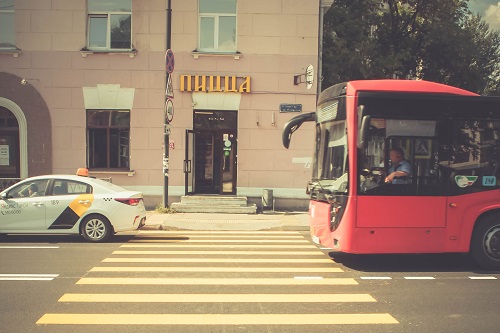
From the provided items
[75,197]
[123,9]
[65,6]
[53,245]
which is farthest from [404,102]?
[65,6]

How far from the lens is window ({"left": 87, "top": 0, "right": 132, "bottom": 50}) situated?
48.3ft

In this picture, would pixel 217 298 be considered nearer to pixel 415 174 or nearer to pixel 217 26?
pixel 415 174

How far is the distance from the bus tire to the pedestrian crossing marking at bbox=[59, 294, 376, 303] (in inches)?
104

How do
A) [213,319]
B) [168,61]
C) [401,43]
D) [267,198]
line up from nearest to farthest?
[213,319] → [168,61] → [267,198] → [401,43]

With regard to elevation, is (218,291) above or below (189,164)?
below

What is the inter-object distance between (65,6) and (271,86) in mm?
7776

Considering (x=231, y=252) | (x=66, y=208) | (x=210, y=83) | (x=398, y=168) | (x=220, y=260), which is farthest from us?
(x=210, y=83)

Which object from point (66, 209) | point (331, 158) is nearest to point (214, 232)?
point (66, 209)

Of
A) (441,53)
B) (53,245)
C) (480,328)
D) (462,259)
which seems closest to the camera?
(480,328)

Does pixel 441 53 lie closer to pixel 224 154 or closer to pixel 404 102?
pixel 224 154

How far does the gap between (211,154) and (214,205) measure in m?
2.14

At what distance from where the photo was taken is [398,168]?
6.70 metres

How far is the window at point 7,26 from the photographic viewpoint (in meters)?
14.7

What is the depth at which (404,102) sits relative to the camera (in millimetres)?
6785
